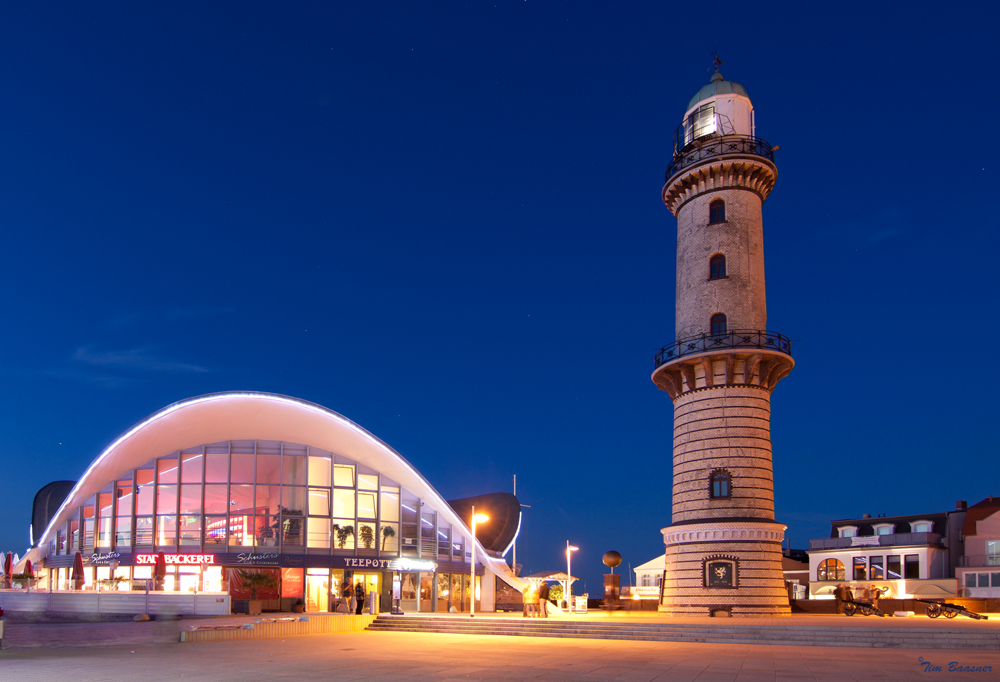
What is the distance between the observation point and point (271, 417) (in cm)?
3594

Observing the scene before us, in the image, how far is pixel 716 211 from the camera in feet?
113

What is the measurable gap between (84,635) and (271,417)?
647 inches

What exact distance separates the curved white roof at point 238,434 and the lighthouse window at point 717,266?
1535 cm

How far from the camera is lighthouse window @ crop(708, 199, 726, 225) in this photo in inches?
1347

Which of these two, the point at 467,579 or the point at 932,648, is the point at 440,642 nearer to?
the point at 932,648

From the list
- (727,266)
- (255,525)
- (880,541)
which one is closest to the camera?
(727,266)

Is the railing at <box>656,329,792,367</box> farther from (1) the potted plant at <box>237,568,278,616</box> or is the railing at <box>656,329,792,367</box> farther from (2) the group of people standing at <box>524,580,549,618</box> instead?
(1) the potted plant at <box>237,568,278,616</box>

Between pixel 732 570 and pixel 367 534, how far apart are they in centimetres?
1571

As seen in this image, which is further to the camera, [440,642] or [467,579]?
[467,579]

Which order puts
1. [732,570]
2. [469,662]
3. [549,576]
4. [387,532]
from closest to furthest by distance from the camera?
[469,662], [732,570], [387,532], [549,576]

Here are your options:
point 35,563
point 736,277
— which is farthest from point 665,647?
point 35,563

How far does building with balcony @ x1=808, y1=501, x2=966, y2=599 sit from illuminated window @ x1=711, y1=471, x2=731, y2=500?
1971 cm

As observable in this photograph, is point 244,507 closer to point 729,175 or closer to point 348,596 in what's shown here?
point 348,596

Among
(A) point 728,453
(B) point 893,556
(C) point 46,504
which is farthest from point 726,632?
(C) point 46,504
